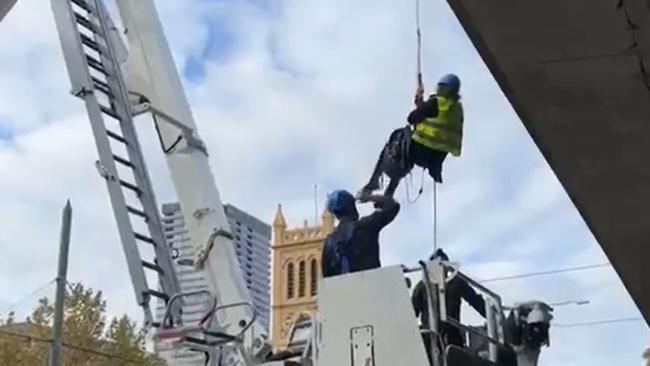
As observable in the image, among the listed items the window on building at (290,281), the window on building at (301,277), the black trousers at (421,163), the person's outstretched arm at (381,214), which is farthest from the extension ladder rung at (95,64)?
the window on building at (290,281)

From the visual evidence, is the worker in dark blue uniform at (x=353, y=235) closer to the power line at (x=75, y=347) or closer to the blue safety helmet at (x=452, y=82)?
the blue safety helmet at (x=452, y=82)

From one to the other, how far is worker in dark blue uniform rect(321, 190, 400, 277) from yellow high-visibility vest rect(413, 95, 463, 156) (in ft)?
1.66

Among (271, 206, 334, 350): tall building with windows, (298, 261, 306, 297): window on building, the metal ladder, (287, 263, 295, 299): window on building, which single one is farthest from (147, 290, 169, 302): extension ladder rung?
(287, 263, 295, 299): window on building

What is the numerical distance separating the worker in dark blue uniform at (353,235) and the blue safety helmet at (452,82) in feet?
2.98

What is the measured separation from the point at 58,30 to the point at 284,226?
23325 millimetres

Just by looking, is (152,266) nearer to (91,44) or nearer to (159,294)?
(159,294)

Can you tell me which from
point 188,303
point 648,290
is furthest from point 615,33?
point 188,303

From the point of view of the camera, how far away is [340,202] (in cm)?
730

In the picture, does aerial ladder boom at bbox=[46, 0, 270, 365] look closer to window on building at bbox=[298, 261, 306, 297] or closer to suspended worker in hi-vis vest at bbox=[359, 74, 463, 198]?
suspended worker in hi-vis vest at bbox=[359, 74, 463, 198]

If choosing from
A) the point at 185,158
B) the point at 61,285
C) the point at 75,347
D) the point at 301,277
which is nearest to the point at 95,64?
the point at 185,158

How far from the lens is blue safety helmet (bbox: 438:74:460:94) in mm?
7172

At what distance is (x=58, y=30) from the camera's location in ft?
35.1

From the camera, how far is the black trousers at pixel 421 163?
23.7ft

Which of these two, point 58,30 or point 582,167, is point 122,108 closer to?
point 58,30
